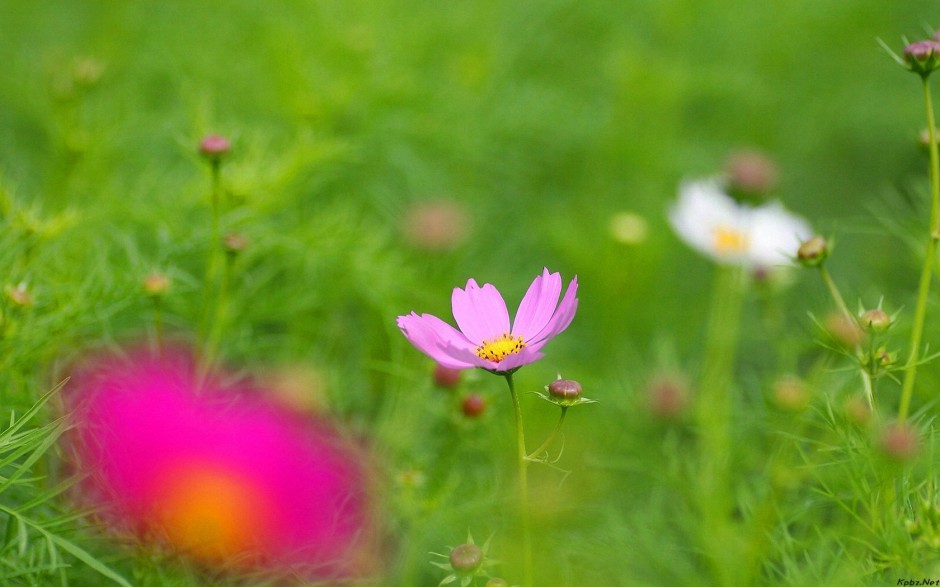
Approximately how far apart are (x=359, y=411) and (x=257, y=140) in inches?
11.3

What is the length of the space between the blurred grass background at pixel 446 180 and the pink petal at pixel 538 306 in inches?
9.0

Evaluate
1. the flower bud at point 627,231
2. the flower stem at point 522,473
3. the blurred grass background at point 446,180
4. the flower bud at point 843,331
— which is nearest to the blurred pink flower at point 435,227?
the blurred grass background at point 446,180

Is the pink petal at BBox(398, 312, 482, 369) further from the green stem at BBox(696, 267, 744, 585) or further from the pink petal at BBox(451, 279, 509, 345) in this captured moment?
the green stem at BBox(696, 267, 744, 585)

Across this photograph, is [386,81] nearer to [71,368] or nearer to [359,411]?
[359,411]

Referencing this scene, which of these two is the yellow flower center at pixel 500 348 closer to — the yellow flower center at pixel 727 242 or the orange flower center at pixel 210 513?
the orange flower center at pixel 210 513

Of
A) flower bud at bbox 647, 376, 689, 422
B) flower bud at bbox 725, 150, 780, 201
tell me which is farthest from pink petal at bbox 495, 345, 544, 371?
flower bud at bbox 725, 150, 780, 201

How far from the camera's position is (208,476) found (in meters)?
0.53

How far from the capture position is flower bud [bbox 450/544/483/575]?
522 mm

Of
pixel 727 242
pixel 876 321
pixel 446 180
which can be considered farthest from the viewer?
pixel 446 180

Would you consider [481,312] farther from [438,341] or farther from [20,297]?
[20,297]

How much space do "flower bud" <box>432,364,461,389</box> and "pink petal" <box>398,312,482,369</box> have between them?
21 cm

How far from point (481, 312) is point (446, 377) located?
0.20m

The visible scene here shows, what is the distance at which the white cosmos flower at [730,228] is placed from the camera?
3.73ft

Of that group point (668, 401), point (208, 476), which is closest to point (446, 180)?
point (668, 401)
